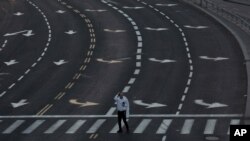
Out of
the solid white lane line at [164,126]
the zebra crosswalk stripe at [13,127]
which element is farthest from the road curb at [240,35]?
the zebra crosswalk stripe at [13,127]

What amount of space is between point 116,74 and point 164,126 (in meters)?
13.4

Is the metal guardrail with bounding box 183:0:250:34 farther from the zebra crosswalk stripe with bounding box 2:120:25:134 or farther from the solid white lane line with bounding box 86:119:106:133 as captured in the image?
the zebra crosswalk stripe with bounding box 2:120:25:134

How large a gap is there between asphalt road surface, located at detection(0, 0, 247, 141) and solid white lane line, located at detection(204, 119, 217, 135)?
0.05m

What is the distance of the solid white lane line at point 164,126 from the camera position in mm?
32562

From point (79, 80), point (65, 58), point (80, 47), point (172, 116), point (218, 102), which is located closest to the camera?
point (172, 116)

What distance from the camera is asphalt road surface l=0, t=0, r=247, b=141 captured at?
111 feet

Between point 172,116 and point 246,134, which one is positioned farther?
point 172,116

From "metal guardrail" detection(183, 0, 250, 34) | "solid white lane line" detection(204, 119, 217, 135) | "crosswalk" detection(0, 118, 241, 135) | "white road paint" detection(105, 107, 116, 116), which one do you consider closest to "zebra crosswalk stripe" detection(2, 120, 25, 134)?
"crosswalk" detection(0, 118, 241, 135)

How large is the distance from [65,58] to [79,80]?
25.9 feet

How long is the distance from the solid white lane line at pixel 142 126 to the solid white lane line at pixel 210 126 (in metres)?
2.99

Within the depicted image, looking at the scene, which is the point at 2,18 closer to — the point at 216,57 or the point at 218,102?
the point at 216,57

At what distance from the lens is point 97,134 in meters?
32.2

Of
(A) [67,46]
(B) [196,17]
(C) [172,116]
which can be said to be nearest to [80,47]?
(A) [67,46]

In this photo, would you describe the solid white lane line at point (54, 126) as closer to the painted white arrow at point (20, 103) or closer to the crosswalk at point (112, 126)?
the crosswalk at point (112, 126)
